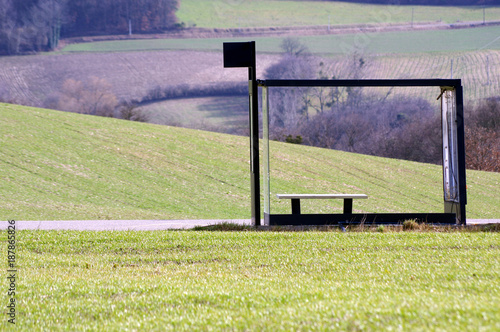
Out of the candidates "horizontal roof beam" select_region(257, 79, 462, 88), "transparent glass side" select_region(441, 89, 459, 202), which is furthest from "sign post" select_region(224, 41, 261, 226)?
"transparent glass side" select_region(441, 89, 459, 202)

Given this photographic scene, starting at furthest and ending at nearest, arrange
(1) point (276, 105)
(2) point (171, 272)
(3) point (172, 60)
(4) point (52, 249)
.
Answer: (3) point (172, 60)
(1) point (276, 105)
(4) point (52, 249)
(2) point (171, 272)

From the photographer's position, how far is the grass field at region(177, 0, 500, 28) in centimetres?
14938

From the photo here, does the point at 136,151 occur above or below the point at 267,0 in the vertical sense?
below

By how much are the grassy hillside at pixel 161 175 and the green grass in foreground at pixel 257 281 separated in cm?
1217

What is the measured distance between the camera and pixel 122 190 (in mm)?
28016

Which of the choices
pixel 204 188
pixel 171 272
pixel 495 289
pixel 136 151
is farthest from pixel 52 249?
pixel 136 151

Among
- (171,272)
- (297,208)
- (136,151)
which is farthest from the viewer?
(136,151)

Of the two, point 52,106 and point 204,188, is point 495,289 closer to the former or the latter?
point 204,188

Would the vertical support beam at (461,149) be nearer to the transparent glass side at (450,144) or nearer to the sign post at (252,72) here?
the transparent glass side at (450,144)

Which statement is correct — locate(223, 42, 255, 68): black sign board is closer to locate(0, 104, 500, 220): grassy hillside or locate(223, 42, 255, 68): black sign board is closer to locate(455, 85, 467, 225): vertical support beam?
locate(455, 85, 467, 225): vertical support beam

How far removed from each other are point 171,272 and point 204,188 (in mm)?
21798

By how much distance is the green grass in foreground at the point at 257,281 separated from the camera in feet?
17.7

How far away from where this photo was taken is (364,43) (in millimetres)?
135000

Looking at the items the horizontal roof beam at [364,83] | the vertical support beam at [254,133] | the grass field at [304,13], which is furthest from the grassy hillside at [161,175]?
the grass field at [304,13]
